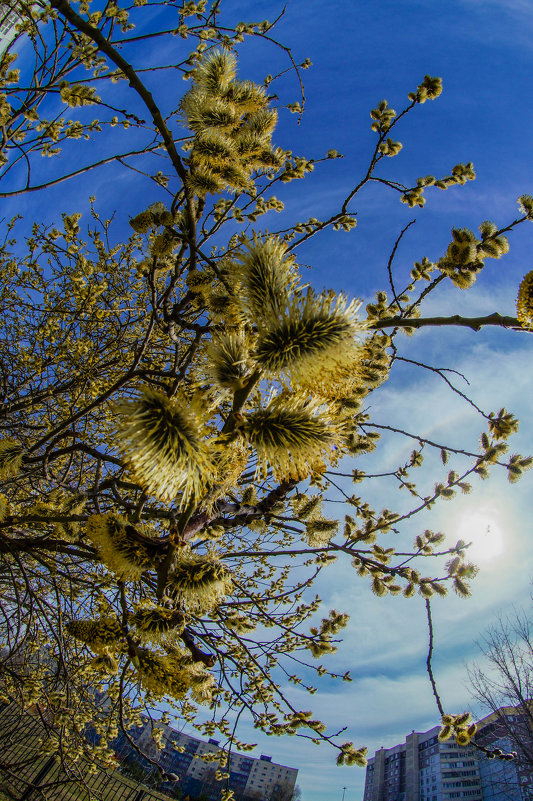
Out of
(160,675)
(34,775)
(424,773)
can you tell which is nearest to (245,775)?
(424,773)

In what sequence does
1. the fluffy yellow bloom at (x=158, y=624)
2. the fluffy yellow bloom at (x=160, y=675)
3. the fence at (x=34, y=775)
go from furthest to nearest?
the fence at (x=34, y=775) < the fluffy yellow bloom at (x=158, y=624) < the fluffy yellow bloom at (x=160, y=675)

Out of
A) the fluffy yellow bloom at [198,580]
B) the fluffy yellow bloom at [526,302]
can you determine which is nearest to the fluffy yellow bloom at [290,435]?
the fluffy yellow bloom at [198,580]

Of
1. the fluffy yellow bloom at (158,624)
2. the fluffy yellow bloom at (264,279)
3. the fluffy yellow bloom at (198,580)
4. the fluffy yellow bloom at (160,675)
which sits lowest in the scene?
the fluffy yellow bloom at (160,675)

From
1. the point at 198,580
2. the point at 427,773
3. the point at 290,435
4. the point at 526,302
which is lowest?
the point at 198,580

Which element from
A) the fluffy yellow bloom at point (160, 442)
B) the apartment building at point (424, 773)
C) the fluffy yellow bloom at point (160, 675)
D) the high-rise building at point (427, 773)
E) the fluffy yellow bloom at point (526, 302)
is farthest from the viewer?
the apartment building at point (424, 773)

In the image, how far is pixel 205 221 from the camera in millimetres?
3637

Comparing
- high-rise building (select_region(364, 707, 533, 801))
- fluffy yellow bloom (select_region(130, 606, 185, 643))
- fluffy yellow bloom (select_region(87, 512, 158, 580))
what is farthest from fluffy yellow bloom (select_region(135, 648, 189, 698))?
high-rise building (select_region(364, 707, 533, 801))

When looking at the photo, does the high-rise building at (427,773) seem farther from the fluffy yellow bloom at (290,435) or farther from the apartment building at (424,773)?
the fluffy yellow bloom at (290,435)

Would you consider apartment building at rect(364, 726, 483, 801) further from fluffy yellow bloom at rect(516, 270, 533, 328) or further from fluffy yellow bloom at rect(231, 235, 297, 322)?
fluffy yellow bloom at rect(231, 235, 297, 322)

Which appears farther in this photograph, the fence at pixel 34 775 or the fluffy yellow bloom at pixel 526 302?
the fence at pixel 34 775

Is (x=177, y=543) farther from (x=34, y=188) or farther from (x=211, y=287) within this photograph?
(x=34, y=188)

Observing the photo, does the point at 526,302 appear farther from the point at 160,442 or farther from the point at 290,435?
the point at 160,442

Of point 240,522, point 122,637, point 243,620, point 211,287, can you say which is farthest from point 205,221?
point 243,620

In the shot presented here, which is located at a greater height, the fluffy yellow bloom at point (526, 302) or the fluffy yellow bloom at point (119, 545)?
the fluffy yellow bloom at point (526, 302)
